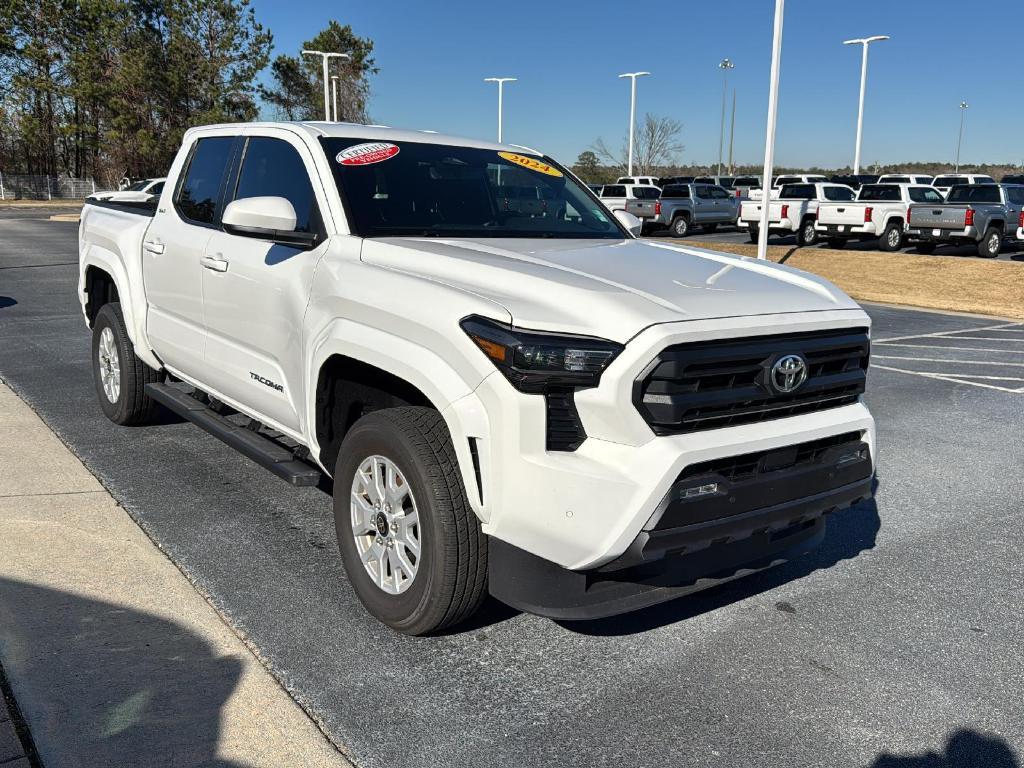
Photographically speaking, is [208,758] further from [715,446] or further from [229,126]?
[229,126]

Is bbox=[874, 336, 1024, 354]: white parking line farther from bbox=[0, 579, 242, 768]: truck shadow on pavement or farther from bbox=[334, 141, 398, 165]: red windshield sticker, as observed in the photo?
bbox=[0, 579, 242, 768]: truck shadow on pavement

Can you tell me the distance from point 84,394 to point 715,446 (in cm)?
599

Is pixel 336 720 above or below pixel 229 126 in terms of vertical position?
below

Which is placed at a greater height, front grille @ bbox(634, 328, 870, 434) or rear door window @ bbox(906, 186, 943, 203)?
rear door window @ bbox(906, 186, 943, 203)

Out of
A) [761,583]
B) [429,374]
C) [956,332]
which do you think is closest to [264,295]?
[429,374]

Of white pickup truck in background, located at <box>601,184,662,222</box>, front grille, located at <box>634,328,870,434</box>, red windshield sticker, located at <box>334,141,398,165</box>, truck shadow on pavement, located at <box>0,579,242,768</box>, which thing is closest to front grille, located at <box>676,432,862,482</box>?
front grille, located at <box>634,328,870,434</box>

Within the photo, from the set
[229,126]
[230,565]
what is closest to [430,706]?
[230,565]

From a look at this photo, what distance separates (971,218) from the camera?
74.8 feet

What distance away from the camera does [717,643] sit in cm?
365

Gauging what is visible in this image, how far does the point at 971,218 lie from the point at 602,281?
74.2 feet

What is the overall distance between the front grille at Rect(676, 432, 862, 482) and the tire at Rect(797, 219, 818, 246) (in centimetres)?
2398

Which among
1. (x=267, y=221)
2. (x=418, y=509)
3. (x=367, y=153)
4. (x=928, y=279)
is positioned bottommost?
(x=928, y=279)

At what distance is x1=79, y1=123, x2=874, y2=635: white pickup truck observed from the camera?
2934mm

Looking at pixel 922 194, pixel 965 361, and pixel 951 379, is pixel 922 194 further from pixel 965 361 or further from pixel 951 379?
pixel 951 379
